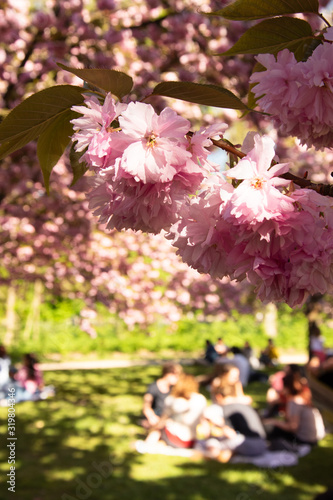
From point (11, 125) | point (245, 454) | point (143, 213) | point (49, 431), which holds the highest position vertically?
point (11, 125)

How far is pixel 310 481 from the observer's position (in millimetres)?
6531

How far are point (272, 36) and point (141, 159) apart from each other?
0.46 m

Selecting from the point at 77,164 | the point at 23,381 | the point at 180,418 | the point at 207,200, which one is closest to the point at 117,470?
the point at 180,418

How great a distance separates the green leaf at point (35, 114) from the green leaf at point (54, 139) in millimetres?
18

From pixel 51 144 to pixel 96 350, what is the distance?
85.7ft

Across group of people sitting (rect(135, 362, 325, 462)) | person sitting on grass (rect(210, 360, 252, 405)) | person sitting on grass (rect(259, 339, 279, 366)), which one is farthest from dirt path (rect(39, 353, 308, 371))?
person sitting on grass (rect(210, 360, 252, 405))

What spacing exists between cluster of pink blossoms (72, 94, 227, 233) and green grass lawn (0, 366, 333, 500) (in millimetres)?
5613

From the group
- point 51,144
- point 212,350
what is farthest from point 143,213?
point 212,350

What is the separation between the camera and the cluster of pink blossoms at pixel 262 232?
88 cm

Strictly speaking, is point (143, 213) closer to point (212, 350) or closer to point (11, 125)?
point (11, 125)

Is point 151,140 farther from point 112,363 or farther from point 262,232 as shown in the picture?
point 112,363

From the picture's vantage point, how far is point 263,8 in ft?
3.38

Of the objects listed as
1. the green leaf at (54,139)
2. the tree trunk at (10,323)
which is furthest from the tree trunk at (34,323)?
the green leaf at (54,139)

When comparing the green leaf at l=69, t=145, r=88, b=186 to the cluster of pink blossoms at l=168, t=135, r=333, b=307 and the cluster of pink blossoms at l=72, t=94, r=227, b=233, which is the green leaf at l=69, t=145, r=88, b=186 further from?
the cluster of pink blossoms at l=168, t=135, r=333, b=307
